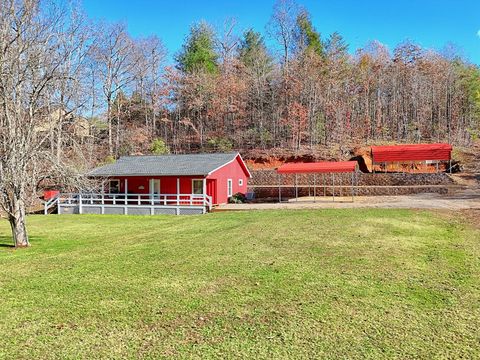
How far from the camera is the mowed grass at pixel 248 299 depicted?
3910 mm

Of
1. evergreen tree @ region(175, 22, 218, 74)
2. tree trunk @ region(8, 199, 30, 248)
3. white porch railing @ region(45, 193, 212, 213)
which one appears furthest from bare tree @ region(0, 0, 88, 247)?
evergreen tree @ region(175, 22, 218, 74)

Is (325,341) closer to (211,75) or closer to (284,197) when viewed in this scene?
(284,197)

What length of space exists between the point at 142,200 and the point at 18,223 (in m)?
11.7

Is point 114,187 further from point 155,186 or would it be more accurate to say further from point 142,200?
point 142,200

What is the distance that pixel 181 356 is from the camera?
3691 mm

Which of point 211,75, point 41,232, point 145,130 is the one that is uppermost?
point 211,75

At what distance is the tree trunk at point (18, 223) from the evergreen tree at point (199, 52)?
34693mm

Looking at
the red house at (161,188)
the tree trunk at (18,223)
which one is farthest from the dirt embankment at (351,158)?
the tree trunk at (18,223)

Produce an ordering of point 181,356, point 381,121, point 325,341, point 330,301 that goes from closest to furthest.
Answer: point 181,356, point 325,341, point 330,301, point 381,121

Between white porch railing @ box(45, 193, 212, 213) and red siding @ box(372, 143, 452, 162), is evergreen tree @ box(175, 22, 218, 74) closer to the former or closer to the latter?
red siding @ box(372, 143, 452, 162)

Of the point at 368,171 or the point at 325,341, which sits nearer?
the point at 325,341

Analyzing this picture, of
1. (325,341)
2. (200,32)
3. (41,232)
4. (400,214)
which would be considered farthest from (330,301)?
(200,32)

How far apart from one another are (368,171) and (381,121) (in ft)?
40.4

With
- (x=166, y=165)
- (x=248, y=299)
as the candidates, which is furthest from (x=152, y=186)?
(x=248, y=299)
